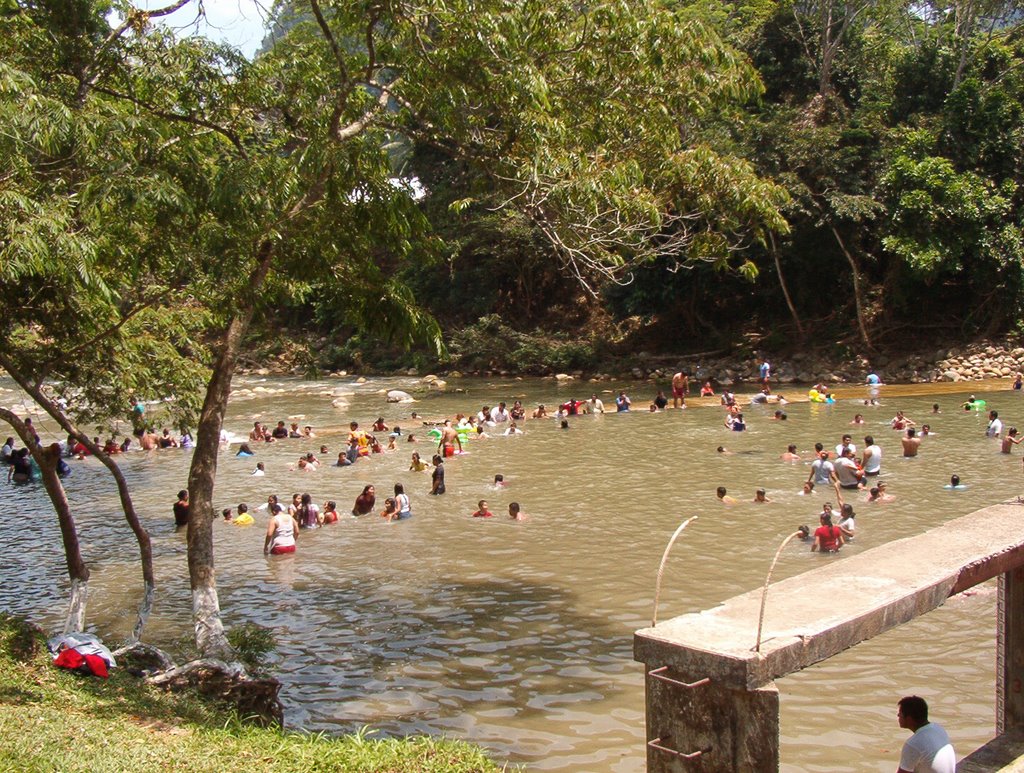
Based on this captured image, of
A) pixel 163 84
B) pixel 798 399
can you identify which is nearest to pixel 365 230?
pixel 163 84

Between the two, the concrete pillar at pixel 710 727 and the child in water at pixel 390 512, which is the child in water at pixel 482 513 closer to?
the child in water at pixel 390 512

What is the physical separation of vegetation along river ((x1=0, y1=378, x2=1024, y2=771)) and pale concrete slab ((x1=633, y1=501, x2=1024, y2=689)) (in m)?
0.19

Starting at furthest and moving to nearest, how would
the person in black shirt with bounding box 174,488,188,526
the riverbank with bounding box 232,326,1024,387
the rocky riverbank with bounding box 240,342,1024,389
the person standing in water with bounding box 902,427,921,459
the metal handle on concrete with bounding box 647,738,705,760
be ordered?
the riverbank with bounding box 232,326,1024,387, the rocky riverbank with bounding box 240,342,1024,389, the person standing in water with bounding box 902,427,921,459, the person in black shirt with bounding box 174,488,188,526, the metal handle on concrete with bounding box 647,738,705,760

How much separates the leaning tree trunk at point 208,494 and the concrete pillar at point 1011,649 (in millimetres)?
6414

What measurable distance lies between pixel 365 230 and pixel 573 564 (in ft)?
21.7

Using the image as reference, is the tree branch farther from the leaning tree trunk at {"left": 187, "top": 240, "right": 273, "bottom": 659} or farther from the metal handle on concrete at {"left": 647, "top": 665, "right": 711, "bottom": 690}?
the metal handle on concrete at {"left": 647, "top": 665, "right": 711, "bottom": 690}

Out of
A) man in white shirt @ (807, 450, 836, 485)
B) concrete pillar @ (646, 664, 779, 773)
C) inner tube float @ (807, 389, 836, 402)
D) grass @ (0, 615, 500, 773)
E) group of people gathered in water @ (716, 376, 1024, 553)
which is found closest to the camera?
concrete pillar @ (646, 664, 779, 773)

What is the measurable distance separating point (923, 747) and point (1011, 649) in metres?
0.87

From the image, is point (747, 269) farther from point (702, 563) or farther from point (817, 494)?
point (817, 494)

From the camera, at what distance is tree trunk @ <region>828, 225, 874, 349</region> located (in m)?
35.9

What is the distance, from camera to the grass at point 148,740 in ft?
20.1

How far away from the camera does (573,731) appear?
29.2 feet

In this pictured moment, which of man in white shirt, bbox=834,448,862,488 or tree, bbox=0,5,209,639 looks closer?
tree, bbox=0,5,209,639

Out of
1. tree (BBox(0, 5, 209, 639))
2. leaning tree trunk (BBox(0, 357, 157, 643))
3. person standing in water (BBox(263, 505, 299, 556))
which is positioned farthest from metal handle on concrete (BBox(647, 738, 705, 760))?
person standing in water (BBox(263, 505, 299, 556))
